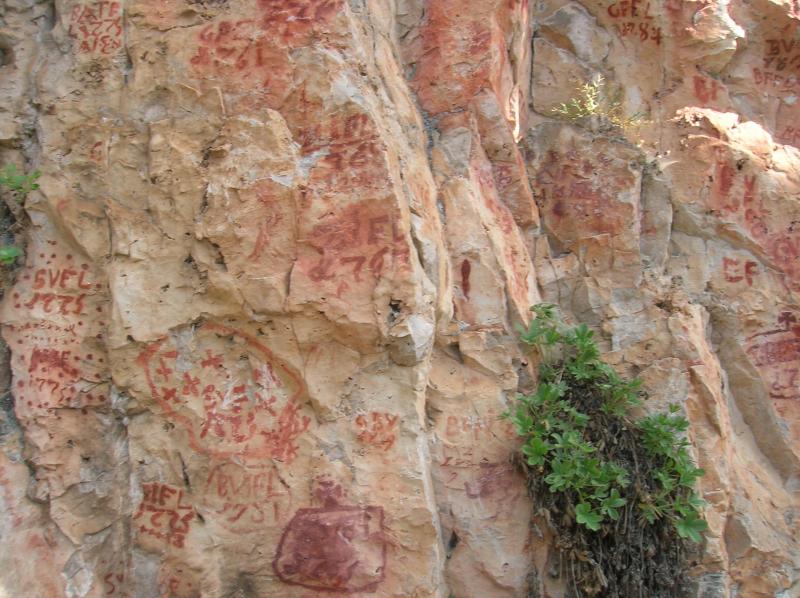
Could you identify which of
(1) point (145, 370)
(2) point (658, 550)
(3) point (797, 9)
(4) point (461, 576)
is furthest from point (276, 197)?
(3) point (797, 9)

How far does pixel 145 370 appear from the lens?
300 centimetres

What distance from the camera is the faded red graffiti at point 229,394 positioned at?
9.67 feet

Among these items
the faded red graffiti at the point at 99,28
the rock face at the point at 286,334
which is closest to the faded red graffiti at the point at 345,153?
the rock face at the point at 286,334

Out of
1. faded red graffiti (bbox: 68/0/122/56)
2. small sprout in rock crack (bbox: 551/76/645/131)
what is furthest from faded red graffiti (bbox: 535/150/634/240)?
faded red graffiti (bbox: 68/0/122/56)

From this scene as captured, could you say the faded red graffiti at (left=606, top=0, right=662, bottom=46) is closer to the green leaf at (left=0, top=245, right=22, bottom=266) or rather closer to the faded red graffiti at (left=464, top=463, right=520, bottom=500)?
the faded red graffiti at (left=464, top=463, right=520, bottom=500)

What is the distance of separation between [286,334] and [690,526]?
6.13 ft

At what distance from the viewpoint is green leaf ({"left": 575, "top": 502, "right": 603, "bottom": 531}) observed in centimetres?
286

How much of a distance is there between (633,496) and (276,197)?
196 cm

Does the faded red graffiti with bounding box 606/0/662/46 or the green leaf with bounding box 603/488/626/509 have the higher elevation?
the faded red graffiti with bounding box 606/0/662/46

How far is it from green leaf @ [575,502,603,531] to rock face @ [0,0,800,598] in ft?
0.89

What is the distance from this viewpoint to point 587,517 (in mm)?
2881

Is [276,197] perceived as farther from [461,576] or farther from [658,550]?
[658,550]

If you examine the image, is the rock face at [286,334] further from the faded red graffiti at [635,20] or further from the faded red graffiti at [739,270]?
the faded red graffiti at [635,20]

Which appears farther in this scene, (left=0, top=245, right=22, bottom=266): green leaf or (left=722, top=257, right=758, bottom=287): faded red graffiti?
(left=722, top=257, right=758, bottom=287): faded red graffiti
